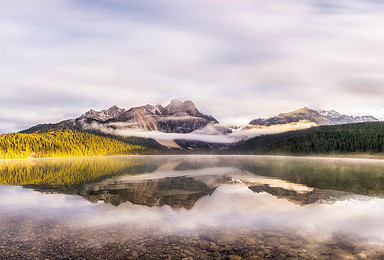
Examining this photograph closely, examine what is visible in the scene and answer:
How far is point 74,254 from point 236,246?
951 cm

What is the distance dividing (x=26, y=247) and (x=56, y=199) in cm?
1756

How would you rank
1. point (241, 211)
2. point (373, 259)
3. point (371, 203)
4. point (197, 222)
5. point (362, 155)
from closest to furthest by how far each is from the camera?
point (373, 259) < point (197, 222) < point (241, 211) < point (371, 203) < point (362, 155)

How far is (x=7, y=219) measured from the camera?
24234mm

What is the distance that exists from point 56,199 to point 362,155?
21244 cm

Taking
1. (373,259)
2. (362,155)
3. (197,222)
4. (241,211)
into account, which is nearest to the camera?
(373,259)

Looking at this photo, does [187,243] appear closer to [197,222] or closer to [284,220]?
[197,222]

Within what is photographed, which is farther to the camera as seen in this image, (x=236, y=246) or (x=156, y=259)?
(x=236, y=246)

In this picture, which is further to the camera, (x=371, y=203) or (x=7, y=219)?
(x=371, y=203)

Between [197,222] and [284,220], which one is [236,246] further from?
[284,220]

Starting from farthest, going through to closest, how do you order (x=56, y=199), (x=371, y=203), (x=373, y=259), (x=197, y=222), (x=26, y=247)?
(x=56, y=199) < (x=371, y=203) < (x=197, y=222) < (x=26, y=247) < (x=373, y=259)

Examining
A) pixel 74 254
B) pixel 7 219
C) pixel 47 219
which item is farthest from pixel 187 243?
pixel 7 219

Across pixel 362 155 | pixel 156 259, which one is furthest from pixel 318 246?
pixel 362 155

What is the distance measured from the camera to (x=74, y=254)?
16.3 metres

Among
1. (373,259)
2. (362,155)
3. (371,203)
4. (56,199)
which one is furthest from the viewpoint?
(362,155)
